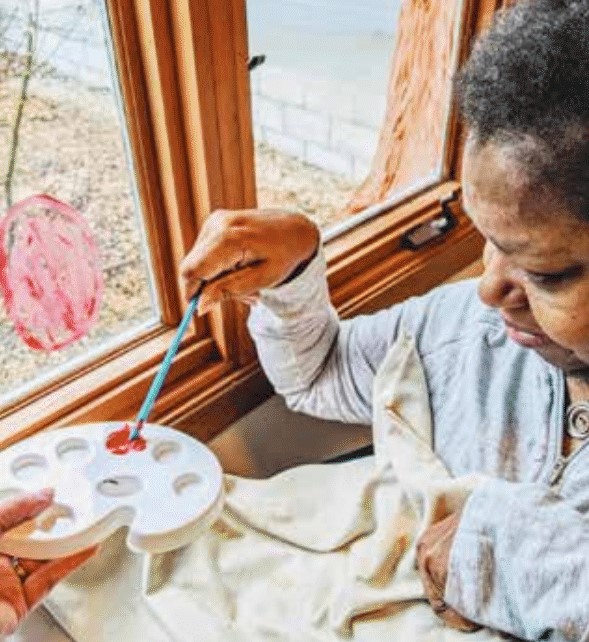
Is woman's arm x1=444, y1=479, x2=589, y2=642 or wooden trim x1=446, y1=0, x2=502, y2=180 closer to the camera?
woman's arm x1=444, y1=479, x2=589, y2=642

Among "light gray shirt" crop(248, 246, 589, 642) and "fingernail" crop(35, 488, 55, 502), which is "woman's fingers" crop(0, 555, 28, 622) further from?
"light gray shirt" crop(248, 246, 589, 642)

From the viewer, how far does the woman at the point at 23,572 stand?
2.22ft

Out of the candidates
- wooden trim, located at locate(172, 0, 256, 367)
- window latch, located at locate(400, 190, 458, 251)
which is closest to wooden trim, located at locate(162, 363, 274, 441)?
wooden trim, located at locate(172, 0, 256, 367)

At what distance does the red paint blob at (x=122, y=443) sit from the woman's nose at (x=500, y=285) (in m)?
0.40

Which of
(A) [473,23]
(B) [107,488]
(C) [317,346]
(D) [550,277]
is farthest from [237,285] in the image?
(A) [473,23]

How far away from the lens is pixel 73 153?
34.0 inches

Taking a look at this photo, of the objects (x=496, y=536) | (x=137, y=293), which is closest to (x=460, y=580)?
(x=496, y=536)

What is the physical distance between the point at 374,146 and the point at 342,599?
34.0 inches

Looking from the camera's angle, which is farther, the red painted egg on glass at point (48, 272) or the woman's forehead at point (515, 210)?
the red painted egg on glass at point (48, 272)

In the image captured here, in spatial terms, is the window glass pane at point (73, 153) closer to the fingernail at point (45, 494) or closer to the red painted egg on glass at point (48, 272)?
the red painted egg on glass at point (48, 272)

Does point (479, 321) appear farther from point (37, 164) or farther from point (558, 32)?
point (37, 164)

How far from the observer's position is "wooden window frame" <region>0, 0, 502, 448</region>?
2.62 ft

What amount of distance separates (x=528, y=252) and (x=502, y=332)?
26cm

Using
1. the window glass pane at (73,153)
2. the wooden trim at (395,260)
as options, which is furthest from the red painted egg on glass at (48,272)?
the wooden trim at (395,260)
